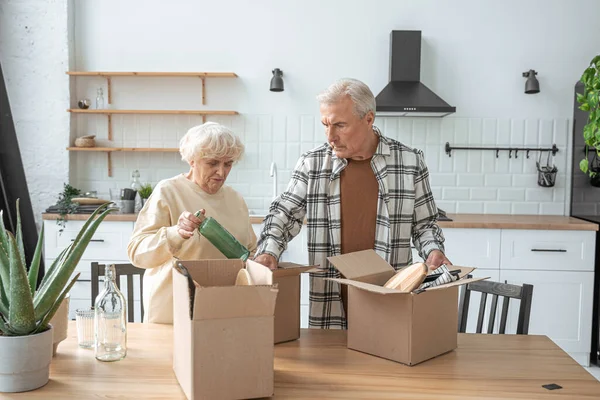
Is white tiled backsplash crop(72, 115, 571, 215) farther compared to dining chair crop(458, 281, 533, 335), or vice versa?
white tiled backsplash crop(72, 115, 571, 215)

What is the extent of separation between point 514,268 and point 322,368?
2.71m

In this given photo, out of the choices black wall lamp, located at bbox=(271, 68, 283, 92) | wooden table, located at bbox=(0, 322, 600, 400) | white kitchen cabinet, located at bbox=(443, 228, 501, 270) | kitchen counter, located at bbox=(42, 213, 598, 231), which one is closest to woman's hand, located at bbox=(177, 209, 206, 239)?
wooden table, located at bbox=(0, 322, 600, 400)

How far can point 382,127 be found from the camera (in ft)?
14.8

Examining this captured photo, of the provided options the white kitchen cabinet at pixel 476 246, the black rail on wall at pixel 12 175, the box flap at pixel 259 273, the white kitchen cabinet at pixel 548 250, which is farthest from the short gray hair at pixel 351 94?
the black rail on wall at pixel 12 175

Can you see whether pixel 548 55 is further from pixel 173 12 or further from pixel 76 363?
pixel 76 363

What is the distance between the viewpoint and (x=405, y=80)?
4324 mm

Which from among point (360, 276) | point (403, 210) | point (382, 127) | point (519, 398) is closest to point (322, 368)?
point (360, 276)

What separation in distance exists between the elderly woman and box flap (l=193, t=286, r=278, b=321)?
2.09ft

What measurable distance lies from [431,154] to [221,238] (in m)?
3.11

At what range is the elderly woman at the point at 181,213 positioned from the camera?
6.36 ft

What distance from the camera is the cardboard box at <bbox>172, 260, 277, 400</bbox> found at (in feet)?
4.10

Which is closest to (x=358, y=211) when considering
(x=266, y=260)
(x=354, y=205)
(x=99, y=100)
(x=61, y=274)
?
(x=354, y=205)

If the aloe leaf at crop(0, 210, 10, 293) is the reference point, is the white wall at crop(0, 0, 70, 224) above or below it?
above

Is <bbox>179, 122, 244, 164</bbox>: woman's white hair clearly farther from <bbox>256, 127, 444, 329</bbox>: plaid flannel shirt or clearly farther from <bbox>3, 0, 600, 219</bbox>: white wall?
<bbox>3, 0, 600, 219</bbox>: white wall
